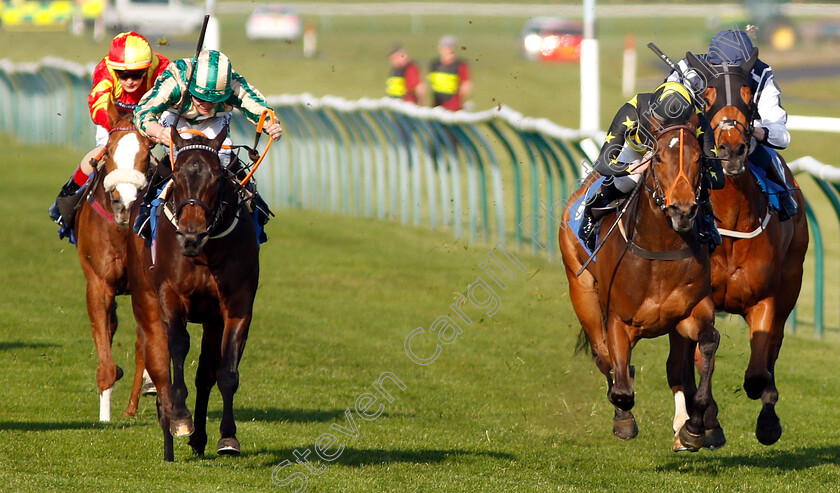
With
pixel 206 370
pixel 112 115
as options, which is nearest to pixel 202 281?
pixel 206 370

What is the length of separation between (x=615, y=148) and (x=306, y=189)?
10.9 metres

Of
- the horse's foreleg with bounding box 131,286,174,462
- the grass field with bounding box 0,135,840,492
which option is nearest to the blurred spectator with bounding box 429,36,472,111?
the grass field with bounding box 0,135,840,492

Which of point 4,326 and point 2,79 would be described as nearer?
point 4,326

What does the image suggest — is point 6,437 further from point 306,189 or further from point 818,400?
point 306,189

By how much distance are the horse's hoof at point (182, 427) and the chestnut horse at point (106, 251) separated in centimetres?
135

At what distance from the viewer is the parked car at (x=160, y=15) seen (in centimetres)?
3133

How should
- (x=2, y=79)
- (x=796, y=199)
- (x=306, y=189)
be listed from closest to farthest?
(x=796, y=199) → (x=306, y=189) → (x=2, y=79)

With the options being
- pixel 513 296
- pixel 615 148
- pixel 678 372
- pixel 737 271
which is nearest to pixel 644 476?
pixel 678 372

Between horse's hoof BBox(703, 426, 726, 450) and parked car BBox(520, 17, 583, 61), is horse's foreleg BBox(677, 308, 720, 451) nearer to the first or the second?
horse's hoof BBox(703, 426, 726, 450)

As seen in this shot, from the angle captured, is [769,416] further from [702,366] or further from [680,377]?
[702,366]

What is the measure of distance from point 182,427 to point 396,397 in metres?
2.35

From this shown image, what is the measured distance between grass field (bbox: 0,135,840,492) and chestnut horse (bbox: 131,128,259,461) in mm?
276

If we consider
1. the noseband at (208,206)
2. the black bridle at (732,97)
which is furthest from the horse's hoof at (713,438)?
the noseband at (208,206)

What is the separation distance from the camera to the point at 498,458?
686 centimetres
